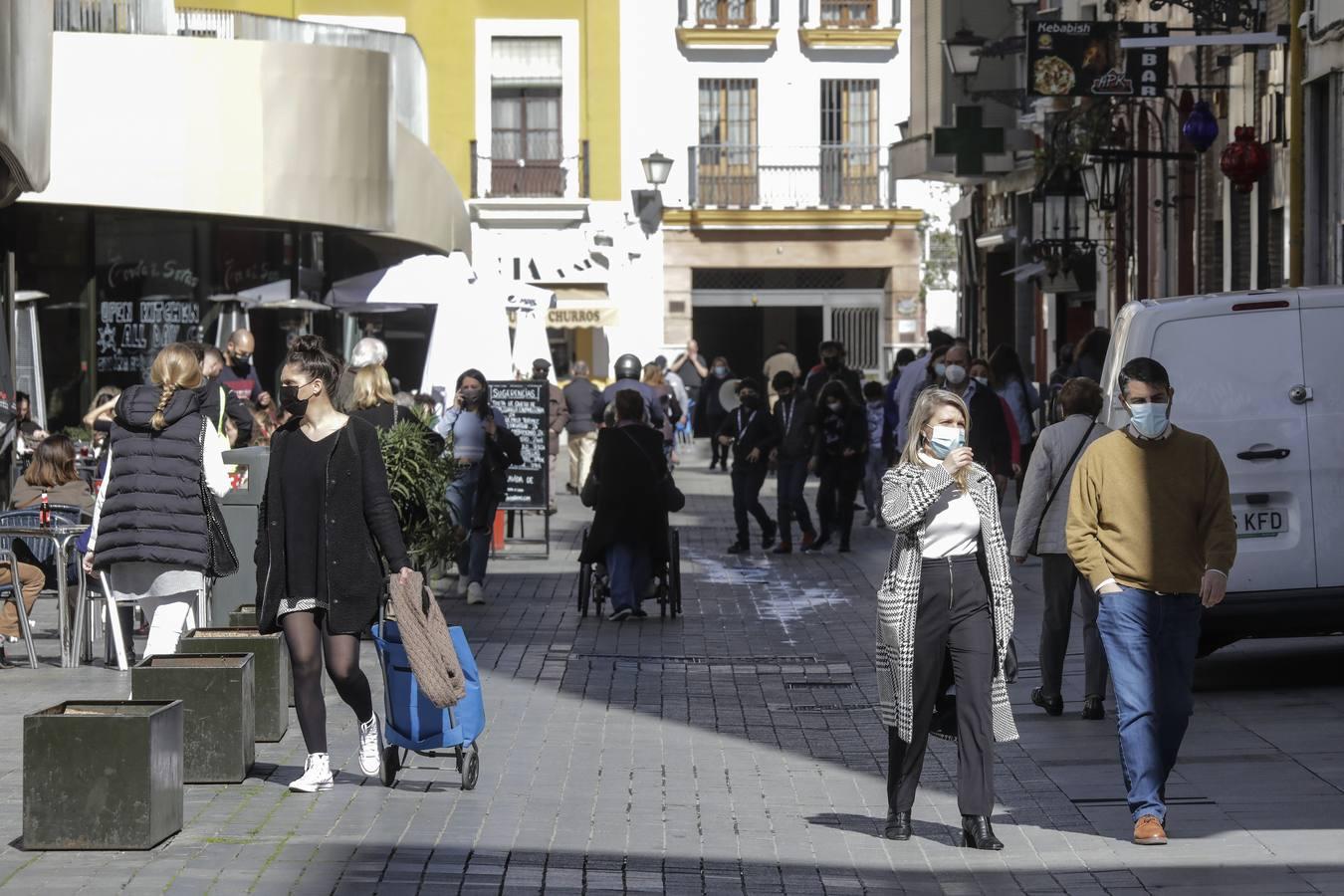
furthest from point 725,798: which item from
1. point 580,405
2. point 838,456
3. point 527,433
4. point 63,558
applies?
point 580,405

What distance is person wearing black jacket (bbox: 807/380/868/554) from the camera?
21328 mm

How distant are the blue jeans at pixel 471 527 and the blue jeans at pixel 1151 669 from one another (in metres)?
9.01

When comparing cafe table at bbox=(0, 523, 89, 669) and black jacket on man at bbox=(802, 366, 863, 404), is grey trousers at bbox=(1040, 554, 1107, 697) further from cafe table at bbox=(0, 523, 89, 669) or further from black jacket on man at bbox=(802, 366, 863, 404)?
black jacket on man at bbox=(802, 366, 863, 404)

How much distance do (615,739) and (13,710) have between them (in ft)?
9.55

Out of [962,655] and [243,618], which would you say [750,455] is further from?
[962,655]

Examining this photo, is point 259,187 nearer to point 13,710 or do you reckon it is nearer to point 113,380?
point 113,380

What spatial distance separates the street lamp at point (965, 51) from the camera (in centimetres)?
3009

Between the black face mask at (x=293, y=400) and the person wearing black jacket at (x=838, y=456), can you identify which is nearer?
the black face mask at (x=293, y=400)

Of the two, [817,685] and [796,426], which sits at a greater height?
[796,426]

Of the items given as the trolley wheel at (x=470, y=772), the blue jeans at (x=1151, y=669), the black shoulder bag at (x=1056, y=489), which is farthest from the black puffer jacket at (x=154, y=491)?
the blue jeans at (x=1151, y=669)

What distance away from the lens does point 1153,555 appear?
8273 mm

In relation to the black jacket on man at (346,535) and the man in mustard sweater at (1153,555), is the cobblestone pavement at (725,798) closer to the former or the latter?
the man in mustard sweater at (1153,555)

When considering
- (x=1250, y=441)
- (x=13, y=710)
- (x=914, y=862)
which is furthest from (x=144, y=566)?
(x=1250, y=441)

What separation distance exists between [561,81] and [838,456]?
24.7 metres
